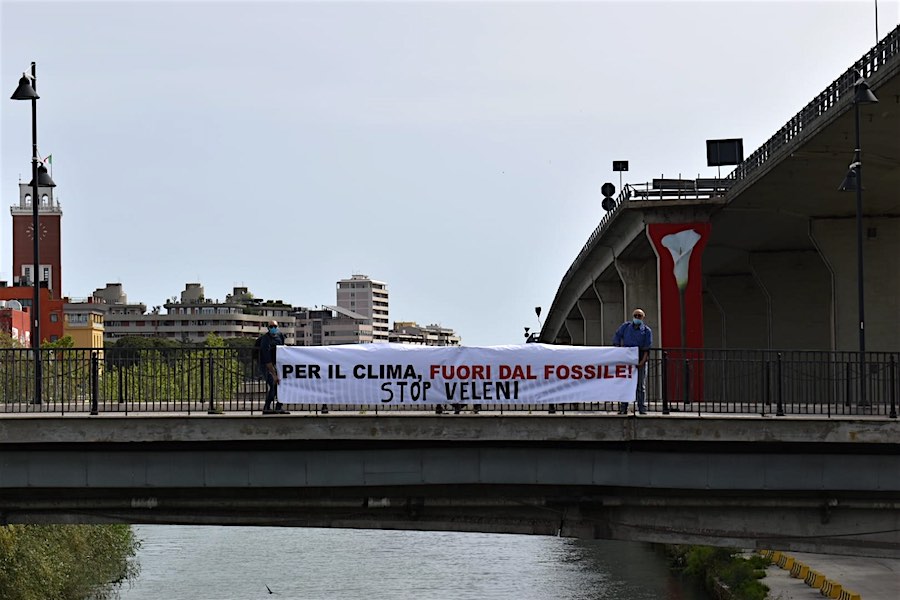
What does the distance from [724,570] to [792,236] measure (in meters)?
19.8

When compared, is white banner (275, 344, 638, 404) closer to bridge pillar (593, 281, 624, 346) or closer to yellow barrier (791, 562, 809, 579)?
yellow barrier (791, 562, 809, 579)

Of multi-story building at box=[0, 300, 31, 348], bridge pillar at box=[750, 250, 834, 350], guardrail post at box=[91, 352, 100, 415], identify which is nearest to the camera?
guardrail post at box=[91, 352, 100, 415]

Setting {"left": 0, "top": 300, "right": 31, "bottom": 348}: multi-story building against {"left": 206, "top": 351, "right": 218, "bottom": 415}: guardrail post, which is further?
{"left": 0, "top": 300, "right": 31, "bottom": 348}: multi-story building

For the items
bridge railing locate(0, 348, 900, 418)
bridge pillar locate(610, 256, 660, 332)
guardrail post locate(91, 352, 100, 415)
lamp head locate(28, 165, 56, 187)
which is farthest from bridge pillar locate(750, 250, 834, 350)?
guardrail post locate(91, 352, 100, 415)

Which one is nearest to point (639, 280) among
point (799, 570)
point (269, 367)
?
point (799, 570)

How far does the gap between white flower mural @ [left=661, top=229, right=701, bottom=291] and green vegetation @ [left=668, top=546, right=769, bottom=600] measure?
33.2 feet

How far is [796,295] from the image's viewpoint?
71.4 m

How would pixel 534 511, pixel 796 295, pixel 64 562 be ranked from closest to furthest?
pixel 534 511 < pixel 64 562 < pixel 796 295

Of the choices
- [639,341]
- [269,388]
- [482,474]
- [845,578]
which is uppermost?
[639,341]

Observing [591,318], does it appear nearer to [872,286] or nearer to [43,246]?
[872,286]

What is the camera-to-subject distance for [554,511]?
74.3ft

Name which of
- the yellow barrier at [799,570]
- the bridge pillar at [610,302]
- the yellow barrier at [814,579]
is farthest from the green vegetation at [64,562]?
the bridge pillar at [610,302]

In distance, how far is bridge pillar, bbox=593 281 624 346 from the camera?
8175cm

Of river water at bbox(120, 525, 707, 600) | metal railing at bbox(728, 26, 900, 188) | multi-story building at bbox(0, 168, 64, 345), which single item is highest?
multi-story building at bbox(0, 168, 64, 345)
